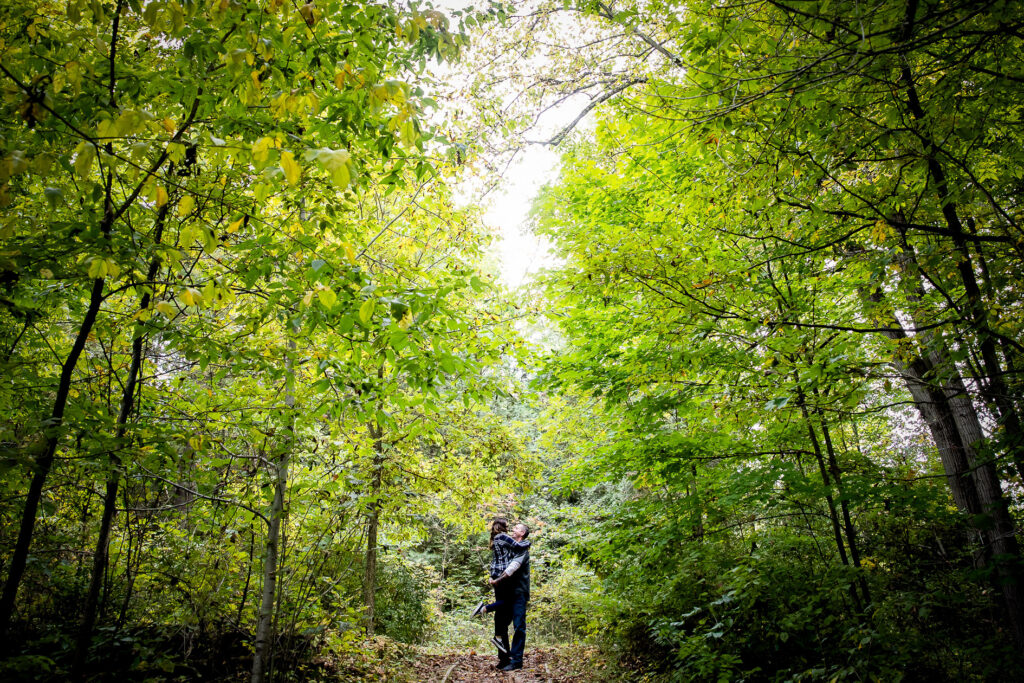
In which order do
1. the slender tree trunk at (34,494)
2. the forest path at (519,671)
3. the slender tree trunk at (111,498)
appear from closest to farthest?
the slender tree trunk at (34,494), the slender tree trunk at (111,498), the forest path at (519,671)

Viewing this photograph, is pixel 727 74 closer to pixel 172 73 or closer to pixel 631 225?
pixel 172 73

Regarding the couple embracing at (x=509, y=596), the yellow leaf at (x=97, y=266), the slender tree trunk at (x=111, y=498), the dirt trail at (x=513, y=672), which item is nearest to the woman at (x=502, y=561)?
the couple embracing at (x=509, y=596)

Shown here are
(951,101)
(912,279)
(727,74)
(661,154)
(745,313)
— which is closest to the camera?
(951,101)

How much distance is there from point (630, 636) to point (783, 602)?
114 inches

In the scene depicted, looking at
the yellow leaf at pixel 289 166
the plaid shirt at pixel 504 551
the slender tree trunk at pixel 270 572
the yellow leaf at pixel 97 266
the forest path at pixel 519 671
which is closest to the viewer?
the yellow leaf at pixel 289 166

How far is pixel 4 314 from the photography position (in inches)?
146

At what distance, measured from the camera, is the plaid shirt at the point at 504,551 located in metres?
6.52

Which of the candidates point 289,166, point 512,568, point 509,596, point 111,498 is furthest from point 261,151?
point 509,596

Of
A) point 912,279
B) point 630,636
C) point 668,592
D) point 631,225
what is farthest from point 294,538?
point 912,279

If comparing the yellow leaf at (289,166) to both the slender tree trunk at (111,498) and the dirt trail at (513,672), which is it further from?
the dirt trail at (513,672)

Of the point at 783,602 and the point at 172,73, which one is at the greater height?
the point at 172,73

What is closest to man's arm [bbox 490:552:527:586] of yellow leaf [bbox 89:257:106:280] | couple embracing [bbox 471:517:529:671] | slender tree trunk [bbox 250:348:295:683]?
couple embracing [bbox 471:517:529:671]

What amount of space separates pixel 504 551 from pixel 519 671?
1585 mm

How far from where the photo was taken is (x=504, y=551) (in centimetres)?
660
